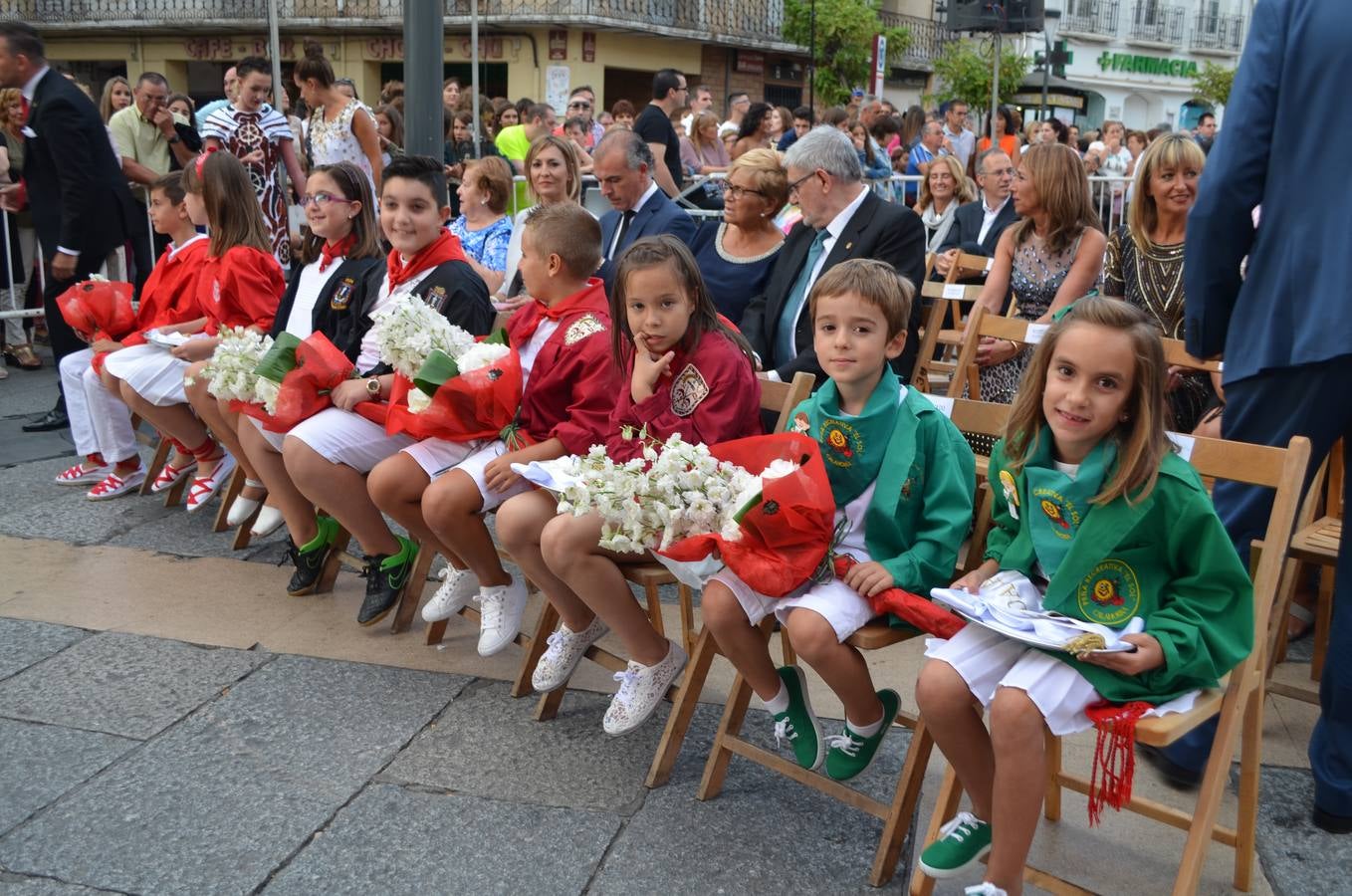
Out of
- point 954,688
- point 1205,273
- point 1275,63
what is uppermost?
point 1275,63

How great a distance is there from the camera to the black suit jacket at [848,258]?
4.47 meters

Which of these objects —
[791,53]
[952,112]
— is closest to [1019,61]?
[791,53]

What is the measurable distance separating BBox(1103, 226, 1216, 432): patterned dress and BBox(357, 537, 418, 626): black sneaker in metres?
2.73

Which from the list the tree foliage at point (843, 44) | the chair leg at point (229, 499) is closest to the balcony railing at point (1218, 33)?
the tree foliage at point (843, 44)

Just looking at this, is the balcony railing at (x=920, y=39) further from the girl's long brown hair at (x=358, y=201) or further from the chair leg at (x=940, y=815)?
the chair leg at (x=940, y=815)

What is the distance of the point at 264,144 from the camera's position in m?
7.56

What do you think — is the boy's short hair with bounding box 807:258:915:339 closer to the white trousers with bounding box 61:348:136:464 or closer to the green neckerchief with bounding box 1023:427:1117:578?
the green neckerchief with bounding box 1023:427:1117:578

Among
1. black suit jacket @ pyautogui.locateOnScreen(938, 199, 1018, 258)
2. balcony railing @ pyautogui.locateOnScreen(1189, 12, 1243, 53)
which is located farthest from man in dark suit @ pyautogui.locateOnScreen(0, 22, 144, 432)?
balcony railing @ pyautogui.locateOnScreen(1189, 12, 1243, 53)

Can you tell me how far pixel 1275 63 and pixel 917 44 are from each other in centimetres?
3479

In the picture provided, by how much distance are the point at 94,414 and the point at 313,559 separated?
1.93m

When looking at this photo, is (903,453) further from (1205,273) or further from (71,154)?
(71,154)

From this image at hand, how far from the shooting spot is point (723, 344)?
350 centimetres

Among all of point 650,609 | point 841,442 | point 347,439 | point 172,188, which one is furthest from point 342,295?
point 841,442

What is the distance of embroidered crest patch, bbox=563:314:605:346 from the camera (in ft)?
12.8
